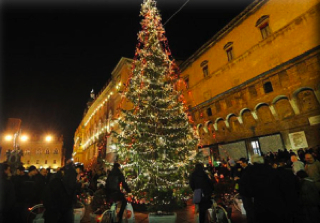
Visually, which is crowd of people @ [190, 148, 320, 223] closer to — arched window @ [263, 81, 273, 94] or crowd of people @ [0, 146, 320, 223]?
crowd of people @ [0, 146, 320, 223]

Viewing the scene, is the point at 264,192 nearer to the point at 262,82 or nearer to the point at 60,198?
the point at 60,198

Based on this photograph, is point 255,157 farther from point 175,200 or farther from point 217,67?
point 217,67

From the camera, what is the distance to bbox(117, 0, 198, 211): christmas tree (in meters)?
8.23

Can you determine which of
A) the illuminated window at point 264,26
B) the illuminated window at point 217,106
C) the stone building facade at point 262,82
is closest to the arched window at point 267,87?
the stone building facade at point 262,82

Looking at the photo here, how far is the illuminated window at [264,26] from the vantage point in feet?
50.1

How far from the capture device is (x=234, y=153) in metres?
16.5

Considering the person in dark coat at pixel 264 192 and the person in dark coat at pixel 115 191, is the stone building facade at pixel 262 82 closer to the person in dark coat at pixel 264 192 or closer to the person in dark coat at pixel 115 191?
the person in dark coat at pixel 115 191

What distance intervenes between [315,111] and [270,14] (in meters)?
8.89

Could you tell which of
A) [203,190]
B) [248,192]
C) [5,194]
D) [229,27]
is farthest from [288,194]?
[229,27]

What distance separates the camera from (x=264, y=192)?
133 inches

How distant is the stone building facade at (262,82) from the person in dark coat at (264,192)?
1032 centimetres

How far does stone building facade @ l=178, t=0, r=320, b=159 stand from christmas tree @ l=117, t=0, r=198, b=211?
13.7 ft

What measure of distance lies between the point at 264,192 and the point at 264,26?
1678 cm

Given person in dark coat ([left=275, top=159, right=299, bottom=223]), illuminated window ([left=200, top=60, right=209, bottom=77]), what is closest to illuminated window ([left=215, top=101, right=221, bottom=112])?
illuminated window ([left=200, top=60, right=209, bottom=77])
